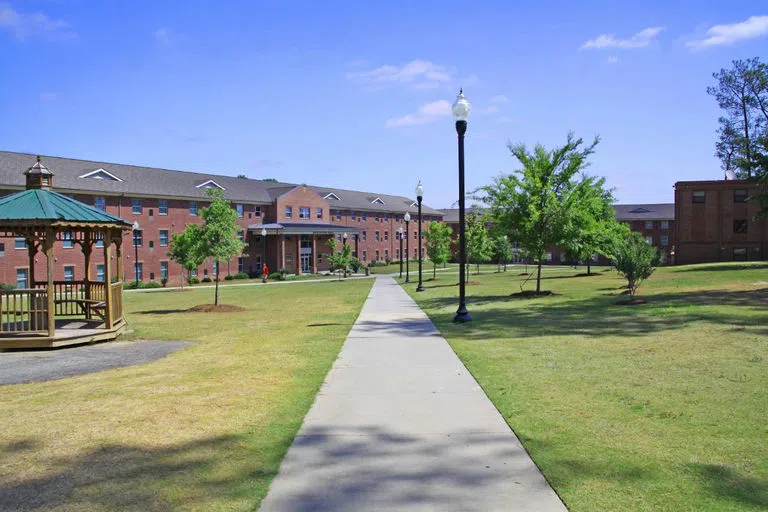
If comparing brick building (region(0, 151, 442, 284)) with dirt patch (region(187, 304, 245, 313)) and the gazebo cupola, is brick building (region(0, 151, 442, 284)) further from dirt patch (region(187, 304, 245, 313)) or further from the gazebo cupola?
the gazebo cupola

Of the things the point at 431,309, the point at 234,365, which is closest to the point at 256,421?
the point at 234,365

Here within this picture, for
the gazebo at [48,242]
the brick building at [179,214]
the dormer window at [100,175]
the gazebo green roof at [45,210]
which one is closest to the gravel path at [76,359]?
the gazebo at [48,242]

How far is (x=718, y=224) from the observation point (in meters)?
49.6

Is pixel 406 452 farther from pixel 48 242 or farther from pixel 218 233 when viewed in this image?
pixel 218 233

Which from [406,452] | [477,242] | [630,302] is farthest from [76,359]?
[477,242]

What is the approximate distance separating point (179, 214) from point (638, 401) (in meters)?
53.2

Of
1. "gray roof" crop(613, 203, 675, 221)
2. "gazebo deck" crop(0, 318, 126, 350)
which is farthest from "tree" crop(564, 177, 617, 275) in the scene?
"gray roof" crop(613, 203, 675, 221)

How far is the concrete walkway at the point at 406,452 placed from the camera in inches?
166

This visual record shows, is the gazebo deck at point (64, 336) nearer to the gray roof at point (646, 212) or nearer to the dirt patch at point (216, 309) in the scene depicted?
the dirt patch at point (216, 309)

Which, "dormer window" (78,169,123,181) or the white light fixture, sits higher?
"dormer window" (78,169,123,181)

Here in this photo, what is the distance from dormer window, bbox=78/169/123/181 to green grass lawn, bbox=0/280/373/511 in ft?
143

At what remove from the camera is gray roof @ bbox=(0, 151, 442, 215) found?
144ft

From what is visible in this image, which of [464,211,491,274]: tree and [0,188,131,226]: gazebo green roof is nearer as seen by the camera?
[0,188,131,226]: gazebo green roof

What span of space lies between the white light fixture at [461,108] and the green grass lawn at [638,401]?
5.59 m
